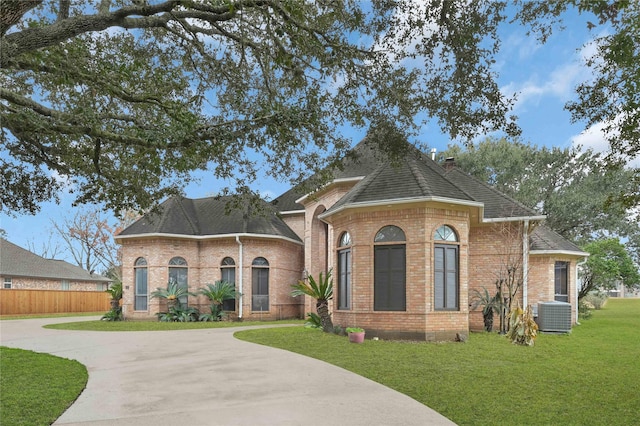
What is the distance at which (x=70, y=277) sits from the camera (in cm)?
3956

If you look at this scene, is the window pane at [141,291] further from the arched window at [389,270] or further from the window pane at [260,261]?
the arched window at [389,270]

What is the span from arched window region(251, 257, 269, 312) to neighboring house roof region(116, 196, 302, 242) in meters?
1.63

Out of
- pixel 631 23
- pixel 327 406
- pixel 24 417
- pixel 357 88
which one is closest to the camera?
pixel 24 417

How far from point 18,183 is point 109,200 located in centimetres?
223

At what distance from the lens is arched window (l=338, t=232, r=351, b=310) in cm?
1492

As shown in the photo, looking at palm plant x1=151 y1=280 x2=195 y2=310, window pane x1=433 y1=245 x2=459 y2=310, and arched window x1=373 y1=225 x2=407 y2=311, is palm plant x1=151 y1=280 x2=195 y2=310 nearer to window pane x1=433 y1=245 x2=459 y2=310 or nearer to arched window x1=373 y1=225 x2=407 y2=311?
arched window x1=373 y1=225 x2=407 y2=311

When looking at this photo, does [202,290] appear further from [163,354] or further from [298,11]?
[298,11]

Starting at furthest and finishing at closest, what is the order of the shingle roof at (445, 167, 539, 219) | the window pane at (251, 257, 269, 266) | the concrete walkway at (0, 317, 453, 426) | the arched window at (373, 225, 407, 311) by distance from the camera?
the window pane at (251, 257, 269, 266), the shingle roof at (445, 167, 539, 219), the arched window at (373, 225, 407, 311), the concrete walkway at (0, 317, 453, 426)

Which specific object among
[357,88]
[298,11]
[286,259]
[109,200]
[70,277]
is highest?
[298,11]

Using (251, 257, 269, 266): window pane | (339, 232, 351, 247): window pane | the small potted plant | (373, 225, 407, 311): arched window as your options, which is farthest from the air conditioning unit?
(251, 257, 269, 266): window pane

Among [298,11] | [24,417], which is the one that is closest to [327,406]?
[24,417]

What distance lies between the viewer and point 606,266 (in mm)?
28469

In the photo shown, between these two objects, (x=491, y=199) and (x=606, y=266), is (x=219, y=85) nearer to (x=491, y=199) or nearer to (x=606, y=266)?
(x=491, y=199)

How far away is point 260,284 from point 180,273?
13.2 ft
